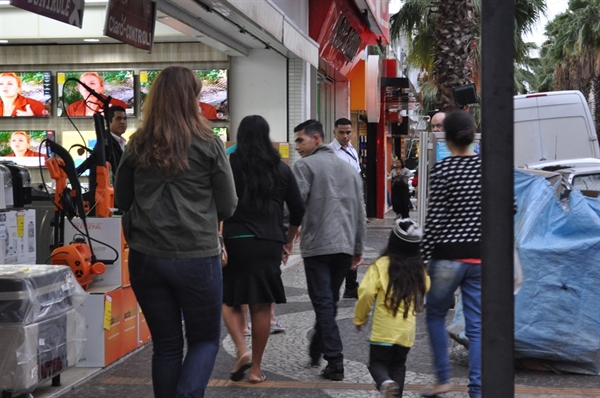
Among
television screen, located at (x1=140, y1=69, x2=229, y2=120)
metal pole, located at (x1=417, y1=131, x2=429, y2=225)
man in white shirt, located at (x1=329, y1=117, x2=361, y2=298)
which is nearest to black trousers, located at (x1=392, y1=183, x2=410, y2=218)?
television screen, located at (x1=140, y1=69, x2=229, y2=120)

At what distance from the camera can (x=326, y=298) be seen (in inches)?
242

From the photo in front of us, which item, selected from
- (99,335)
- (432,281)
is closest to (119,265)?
(99,335)

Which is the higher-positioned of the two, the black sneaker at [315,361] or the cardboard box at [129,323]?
the cardboard box at [129,323]

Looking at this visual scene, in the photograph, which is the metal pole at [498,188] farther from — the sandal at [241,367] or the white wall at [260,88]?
the white wall at [260,88]

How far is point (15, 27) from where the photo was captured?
1182 centimetres

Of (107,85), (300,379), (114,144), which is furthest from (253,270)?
(107,85)

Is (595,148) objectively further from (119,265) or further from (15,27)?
(119,265)

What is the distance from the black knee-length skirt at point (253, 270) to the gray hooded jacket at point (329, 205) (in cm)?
52

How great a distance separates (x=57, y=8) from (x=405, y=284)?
10.6ft

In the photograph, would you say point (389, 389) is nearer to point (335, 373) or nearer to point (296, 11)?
point (335, 373)

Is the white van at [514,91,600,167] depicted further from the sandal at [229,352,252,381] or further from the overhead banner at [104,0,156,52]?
the sandal at [229,352,252,381]

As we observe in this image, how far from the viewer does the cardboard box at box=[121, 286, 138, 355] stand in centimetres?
684

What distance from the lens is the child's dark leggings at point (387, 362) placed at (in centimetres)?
489

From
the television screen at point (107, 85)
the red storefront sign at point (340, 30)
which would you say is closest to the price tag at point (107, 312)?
the television screen at point (107, 85)
